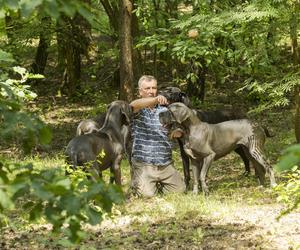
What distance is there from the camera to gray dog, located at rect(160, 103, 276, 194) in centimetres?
785

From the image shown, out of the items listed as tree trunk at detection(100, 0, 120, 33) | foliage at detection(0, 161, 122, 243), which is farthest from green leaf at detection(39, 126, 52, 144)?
tree trunk at detection(100, 0, 120, 33)

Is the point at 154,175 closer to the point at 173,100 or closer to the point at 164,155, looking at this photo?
the point at 164,155

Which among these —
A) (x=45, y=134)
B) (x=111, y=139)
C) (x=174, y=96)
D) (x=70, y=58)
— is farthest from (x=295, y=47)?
(x=70, y=58)

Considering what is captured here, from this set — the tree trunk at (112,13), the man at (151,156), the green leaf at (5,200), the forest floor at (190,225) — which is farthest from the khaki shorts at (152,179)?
the tree trunk at (112,13)

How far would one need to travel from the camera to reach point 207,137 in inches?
318

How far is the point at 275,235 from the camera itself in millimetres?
5871

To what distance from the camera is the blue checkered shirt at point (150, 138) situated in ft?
27.3

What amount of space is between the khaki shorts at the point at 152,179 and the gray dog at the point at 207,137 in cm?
41

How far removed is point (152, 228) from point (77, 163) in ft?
4.48

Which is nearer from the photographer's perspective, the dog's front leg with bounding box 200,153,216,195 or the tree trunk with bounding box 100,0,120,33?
the dog's front leg with bounding box 200,153,216,195

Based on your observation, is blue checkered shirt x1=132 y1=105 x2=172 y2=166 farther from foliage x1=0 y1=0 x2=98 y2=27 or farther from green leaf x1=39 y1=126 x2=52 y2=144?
foliage x1=0 y1=0 x2=98 y2=27

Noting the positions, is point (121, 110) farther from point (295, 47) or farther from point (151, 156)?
point (295, 47)

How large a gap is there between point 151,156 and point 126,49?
404cm

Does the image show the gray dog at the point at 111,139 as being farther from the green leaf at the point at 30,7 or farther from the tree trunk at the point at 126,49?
the green leaf at the point at 30,7
